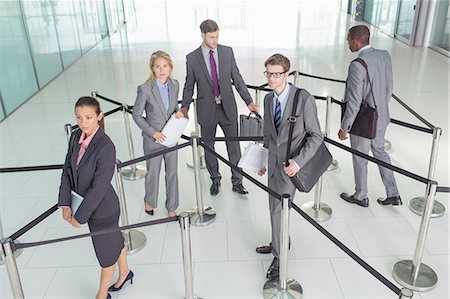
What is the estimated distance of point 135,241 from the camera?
4242 millimetres

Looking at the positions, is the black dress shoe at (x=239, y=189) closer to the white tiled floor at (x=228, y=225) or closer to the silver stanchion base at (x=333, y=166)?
the white tiled floor at (x=228, y=225)

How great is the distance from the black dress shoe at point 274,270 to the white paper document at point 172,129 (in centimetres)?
156

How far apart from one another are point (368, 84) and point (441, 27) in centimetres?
1061

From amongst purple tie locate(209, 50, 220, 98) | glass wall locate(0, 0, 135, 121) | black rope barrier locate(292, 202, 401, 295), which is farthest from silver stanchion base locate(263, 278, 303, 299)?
glass wall locate(0, 0, 135, 121)

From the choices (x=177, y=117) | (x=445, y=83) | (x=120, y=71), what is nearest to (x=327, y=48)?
(x=445, y=83)

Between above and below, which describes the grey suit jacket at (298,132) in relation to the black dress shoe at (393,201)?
above

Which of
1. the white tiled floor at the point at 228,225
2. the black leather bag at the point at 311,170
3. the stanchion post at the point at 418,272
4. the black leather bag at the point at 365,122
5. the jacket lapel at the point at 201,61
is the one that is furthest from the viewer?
the jacket lapel at the point at 201,61

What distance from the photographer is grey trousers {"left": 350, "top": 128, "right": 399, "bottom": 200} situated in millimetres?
4469

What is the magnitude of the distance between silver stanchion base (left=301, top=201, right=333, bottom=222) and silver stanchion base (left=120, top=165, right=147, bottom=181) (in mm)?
2299

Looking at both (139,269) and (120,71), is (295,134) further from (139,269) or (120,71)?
(120,71)

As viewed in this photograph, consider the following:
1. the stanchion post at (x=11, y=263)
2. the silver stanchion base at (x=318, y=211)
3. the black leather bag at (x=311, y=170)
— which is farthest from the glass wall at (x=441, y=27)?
the stanchion post at (x=11, y=263)

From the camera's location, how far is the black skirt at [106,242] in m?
3.14

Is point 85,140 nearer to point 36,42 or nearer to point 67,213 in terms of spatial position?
point 67,213

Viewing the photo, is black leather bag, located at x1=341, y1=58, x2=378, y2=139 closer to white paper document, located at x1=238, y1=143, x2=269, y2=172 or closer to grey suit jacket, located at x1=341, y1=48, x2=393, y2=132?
grey suit jacket, located at x1=341, y1=48, x2=393, y2=132
